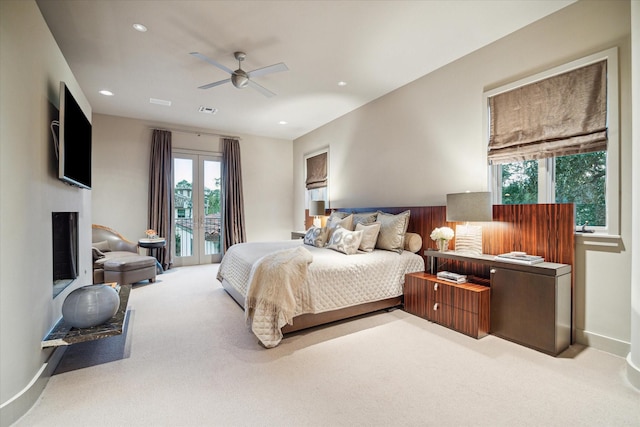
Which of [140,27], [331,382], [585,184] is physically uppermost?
[140,27]

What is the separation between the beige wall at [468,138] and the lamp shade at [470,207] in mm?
479

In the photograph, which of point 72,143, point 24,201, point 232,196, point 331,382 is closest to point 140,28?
point 72,143

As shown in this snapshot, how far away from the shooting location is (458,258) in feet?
9.96

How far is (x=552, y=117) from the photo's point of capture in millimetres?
2703

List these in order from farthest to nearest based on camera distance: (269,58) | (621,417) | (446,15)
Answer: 1. (269,58)
2. (446,15)
3. (621,417)

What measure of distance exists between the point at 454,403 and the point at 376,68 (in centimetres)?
353

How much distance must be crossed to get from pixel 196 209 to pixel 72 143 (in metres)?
3.86

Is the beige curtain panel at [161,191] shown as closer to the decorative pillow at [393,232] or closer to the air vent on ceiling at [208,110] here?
the air vent on ceiling at [208,110]

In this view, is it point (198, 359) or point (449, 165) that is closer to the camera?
point (198, 359)

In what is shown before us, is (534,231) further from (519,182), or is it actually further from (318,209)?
(318,209)

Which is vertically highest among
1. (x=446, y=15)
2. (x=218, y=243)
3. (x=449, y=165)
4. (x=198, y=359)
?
(x=446, y=15)

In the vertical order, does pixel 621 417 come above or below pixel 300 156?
below

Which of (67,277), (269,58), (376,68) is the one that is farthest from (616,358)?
(67,277)

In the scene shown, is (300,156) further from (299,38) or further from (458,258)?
(458,258)
